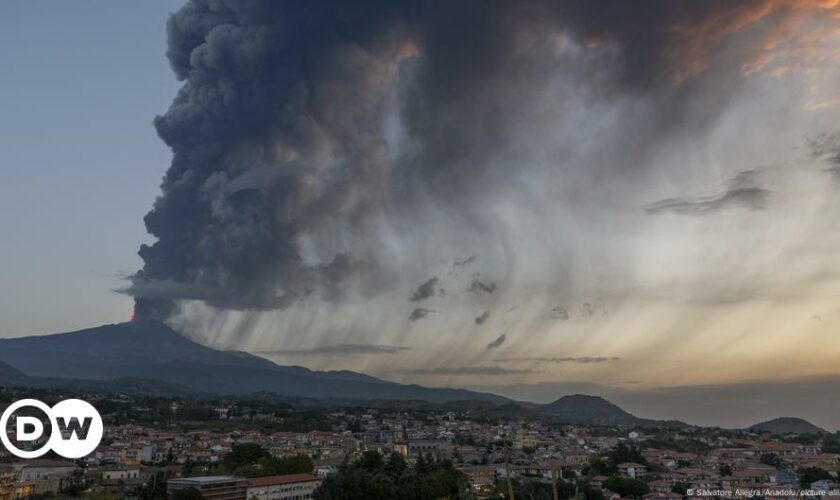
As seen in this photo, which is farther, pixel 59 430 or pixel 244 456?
pixel 59 430

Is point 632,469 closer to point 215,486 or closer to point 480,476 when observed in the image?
point 480,476

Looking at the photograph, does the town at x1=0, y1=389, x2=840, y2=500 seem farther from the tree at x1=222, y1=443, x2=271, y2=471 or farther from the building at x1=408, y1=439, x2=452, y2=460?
the building at x1=408, y1=439, x2=452, y2=460

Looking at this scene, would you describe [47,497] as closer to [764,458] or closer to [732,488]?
[732,488]

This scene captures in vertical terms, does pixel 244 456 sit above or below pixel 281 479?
above

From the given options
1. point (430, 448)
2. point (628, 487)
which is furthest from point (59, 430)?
point (628, 487)

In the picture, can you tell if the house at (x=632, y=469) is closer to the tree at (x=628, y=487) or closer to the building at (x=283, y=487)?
the tree at (x=628, y=487)

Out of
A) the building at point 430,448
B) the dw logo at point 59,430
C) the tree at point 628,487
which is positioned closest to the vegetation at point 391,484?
the tree at point 628,487

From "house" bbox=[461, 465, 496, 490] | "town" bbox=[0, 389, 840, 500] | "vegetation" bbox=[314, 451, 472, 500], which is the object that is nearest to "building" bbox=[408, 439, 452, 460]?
"town" bbox=[0, 389, 840, 500]
